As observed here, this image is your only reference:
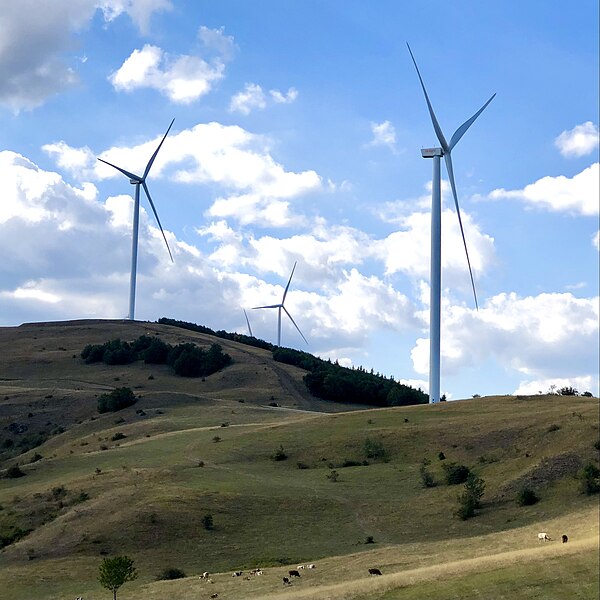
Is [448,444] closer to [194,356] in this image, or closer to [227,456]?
[227,456]

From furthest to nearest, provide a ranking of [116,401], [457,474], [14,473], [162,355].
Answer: [162,355] → [116,401] → [14,473] → [457,474]

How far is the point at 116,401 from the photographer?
127 meters

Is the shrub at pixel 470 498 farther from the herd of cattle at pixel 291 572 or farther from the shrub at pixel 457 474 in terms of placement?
the herd of cattle at pixel 291 572

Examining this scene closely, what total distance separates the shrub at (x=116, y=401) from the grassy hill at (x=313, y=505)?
9.42 meters

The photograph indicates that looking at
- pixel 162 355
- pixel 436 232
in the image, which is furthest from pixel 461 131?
pixel 162 355

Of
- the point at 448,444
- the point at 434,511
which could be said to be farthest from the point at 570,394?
the point at 434,511

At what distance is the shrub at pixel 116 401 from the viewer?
415ft

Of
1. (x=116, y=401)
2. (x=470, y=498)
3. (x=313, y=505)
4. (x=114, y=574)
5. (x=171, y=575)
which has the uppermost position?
(x=116, y=401)

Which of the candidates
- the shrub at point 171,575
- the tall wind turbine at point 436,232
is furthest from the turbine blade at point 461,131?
the shrub at point 171,575

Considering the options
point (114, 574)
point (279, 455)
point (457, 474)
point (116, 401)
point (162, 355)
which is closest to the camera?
point (114, 574)

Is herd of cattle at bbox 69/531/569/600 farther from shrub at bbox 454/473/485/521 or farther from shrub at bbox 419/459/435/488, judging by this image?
shrub at bbox 419/459/435/488

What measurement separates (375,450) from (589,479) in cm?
2457

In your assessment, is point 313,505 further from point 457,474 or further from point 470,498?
point 457,474

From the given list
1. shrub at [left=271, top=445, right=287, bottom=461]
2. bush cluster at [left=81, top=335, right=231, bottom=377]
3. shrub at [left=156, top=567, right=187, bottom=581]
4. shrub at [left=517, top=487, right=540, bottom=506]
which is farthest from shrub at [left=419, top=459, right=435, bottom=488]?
bush cluster at [left=81, top=335, right=231, bottom=377]
